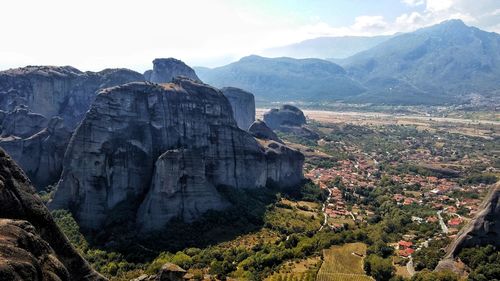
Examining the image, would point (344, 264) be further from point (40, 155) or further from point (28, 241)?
point (40, 155)

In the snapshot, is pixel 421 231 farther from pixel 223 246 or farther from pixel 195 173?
pixel 195 173

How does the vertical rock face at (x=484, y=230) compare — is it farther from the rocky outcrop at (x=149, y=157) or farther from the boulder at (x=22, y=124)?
the boulder at (x=22, y=124)

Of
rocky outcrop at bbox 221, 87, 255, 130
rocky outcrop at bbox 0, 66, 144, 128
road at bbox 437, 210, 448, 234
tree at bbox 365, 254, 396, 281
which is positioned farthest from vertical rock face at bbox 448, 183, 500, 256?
rocky outcrop at bbox 221, 87, 255, 130

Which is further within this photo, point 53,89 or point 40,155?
point 53,89

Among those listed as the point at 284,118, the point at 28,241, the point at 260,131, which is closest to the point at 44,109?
the point at 260,131

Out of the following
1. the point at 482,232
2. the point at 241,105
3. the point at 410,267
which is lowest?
the point at 410,267

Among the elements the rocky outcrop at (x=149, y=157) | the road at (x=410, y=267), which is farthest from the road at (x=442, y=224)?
the rocky outcrop at (x=149, y=157)
